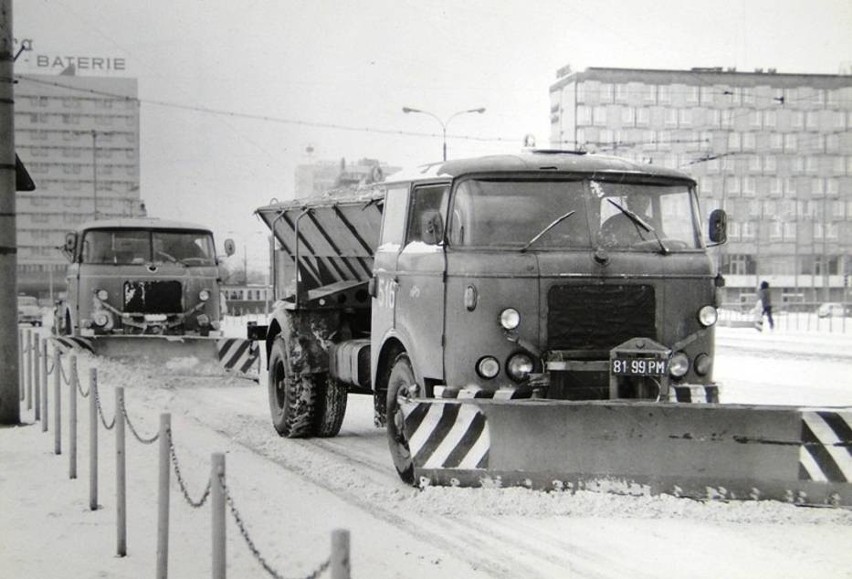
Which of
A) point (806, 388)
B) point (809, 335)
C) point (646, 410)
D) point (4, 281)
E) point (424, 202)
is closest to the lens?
point (646, 410)

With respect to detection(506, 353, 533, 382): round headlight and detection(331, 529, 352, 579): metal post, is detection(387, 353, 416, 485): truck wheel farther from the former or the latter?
detection(331, 529, 352, 579): metal post

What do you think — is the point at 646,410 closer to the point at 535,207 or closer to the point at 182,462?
the point at 535,207

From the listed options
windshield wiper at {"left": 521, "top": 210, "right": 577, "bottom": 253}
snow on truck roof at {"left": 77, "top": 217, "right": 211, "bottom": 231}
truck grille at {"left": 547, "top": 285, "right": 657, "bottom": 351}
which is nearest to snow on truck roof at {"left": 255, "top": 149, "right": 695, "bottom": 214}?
windshield wiper at {"left": 521, "top": 210, "right": 577, "bottom": 253}

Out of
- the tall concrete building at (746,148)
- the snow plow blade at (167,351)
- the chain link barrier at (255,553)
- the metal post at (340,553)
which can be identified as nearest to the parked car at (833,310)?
the tall concrete building at (746,148)

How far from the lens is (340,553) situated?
3658 millimetres

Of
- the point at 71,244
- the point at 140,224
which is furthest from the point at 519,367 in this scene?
the point at 71,244

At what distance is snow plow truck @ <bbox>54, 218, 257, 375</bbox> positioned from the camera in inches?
773

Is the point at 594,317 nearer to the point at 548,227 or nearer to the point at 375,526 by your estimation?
the point at 548,227

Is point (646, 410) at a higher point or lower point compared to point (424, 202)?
lower

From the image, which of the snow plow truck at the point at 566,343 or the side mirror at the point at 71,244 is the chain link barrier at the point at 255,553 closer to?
the snow plow truck at the point at 566,343

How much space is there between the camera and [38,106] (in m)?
55.4

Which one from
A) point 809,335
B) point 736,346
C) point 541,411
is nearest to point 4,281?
point 541,411

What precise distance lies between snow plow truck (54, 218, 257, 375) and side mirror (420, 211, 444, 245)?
1085cm

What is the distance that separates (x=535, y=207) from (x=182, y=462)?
4124 mm
